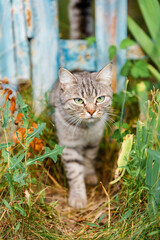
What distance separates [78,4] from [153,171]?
192 centimetres

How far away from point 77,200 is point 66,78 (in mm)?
841

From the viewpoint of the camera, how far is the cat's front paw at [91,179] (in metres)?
2.11

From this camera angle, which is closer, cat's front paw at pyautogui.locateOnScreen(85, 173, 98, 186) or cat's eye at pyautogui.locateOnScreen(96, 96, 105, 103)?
cat's eye at pyautogui.locateOnScreen(96, 96, 105, 103)

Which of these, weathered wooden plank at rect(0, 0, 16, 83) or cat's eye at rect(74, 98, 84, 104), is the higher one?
weathered wooden plank at rect(0, 0, 16, 83)

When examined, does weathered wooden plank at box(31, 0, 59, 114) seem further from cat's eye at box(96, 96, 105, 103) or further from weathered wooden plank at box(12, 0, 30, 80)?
cat's eye at box(96, 96, 105, 103)

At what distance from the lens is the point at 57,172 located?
206 centimetres

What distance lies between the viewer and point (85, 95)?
177 cm

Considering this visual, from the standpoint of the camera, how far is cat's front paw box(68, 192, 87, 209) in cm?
178

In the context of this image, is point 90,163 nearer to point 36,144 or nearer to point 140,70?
point 36,144

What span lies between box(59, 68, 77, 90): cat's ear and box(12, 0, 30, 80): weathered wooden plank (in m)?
0.64

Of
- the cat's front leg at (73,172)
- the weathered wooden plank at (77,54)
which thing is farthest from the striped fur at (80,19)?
the cat's front leg at (73,172)

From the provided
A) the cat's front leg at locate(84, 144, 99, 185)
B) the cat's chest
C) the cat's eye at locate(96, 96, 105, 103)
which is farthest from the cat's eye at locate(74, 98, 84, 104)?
the cat's front leg at locate(84, 144, 99, 185)

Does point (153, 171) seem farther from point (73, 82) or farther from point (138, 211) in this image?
point (73, 82)

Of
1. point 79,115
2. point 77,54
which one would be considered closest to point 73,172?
point 79,115
